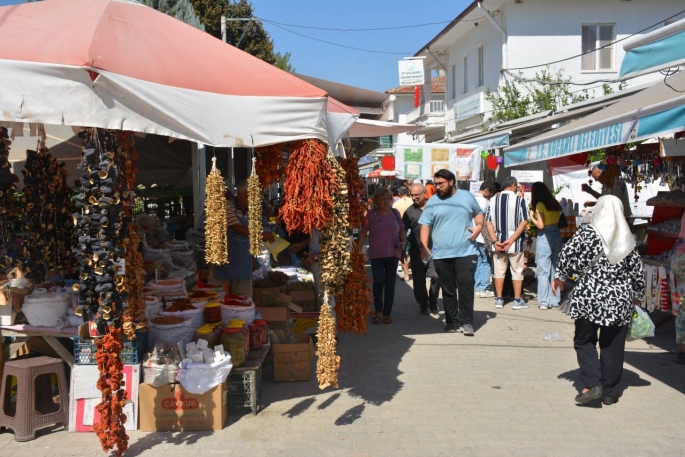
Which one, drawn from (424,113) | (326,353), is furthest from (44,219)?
(424,113)

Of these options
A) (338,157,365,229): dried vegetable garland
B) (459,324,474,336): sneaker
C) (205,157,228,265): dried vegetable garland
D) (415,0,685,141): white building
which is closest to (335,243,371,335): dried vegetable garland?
(338,157,365,229): dried vegetable garland

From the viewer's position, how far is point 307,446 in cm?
443

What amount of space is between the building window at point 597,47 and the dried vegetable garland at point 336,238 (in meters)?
18.2

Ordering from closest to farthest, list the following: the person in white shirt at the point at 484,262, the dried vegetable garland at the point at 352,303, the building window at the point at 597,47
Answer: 1. the dried vegetable garland at the point at 352,303
2. the person in white shirt at the point at 484,262
3. the building window at the point at 597,47

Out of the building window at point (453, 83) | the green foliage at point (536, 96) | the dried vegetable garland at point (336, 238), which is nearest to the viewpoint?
the dried vegetable garland at point (336, 238)

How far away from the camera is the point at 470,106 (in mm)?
23156

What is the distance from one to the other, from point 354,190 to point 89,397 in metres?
2.79

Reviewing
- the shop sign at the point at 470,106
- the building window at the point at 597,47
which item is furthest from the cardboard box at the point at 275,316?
the building window at the point at 597,47

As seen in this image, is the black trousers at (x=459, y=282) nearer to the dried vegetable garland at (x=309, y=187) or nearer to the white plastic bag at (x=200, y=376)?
the dried vegetable garland at (x=309, y=187)

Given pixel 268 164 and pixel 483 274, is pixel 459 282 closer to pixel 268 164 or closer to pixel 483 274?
pixel 268 164

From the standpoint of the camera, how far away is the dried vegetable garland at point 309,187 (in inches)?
178

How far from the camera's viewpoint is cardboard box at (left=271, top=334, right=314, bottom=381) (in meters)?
5.86

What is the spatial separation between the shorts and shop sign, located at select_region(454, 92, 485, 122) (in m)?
13.3

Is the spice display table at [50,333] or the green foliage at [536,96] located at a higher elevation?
the green foliage at [536,96]
